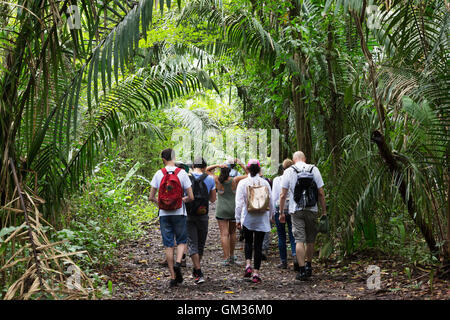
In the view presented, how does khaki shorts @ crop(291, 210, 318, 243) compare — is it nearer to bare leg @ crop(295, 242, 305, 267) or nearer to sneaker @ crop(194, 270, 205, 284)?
bare leg @ crop(295, 242, 305, 267)

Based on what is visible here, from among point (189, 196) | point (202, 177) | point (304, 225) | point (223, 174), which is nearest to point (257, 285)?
point (304, 225)

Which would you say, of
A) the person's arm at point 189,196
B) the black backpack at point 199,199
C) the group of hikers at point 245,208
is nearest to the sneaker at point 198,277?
the group of hikers at point 245,208

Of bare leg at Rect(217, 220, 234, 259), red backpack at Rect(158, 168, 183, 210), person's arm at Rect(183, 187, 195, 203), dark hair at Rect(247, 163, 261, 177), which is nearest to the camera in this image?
red backpack at Rect(158, 168, 183, 210)

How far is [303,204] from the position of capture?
700 centimetres

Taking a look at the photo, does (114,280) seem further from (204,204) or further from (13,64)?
(13,64)

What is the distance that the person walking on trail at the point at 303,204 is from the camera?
6996 mm

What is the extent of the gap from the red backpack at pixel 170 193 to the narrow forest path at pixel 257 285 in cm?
115

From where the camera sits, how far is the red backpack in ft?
21.7

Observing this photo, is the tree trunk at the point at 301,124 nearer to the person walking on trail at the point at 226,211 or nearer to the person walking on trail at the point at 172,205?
the person walking on trail at the point at 226,211

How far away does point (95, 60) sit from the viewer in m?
4.51

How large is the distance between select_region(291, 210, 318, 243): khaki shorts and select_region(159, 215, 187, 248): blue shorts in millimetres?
1641

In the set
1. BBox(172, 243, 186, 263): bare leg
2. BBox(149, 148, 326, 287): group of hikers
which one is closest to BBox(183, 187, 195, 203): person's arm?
A: BBox(149, 148, 326, 287): group of hikers
